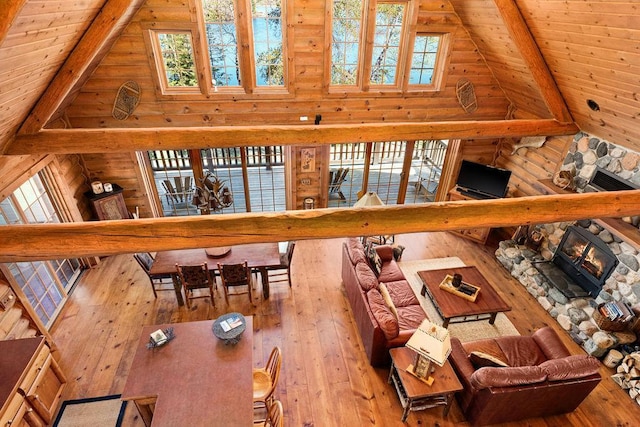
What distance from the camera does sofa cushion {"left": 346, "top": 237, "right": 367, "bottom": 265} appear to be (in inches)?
194

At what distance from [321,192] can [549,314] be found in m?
4.43

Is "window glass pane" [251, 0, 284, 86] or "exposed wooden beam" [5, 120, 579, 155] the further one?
"window glass pane" [251, 0, 284, 86]

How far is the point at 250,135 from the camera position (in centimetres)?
465

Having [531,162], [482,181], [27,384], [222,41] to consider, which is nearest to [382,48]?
[222,41]

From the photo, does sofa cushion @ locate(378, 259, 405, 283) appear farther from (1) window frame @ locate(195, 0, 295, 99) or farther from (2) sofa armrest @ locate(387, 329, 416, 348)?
(1) window frame @ locate(195, 0, 295, 99)

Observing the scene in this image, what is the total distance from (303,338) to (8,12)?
4.32 metres

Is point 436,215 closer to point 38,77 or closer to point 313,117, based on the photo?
point 313,117

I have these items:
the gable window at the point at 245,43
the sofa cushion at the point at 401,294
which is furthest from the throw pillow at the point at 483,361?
the gable window at the point at 245,43

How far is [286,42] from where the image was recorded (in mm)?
5465

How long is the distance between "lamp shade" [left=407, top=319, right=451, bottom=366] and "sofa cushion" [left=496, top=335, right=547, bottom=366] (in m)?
1.25

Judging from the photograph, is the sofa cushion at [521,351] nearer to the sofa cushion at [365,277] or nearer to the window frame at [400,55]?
the sofa cushion at [365,277]

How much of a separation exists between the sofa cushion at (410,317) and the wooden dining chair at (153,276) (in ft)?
10.8

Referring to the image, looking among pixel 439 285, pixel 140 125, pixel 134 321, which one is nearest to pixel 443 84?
pixel 439 285

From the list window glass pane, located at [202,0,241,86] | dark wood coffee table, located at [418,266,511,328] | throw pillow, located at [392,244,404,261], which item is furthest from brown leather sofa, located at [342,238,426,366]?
window glass pane, located at [202,0,241,86]
